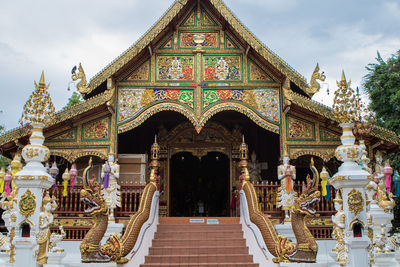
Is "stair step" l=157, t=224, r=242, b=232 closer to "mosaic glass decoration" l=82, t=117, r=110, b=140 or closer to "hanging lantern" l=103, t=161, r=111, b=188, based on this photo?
"hanging lantern" l=103, t=161, r=111, b=188

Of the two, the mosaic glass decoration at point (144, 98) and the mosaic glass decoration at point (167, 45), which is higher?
the mosaic glass decoration at point (167, 45)

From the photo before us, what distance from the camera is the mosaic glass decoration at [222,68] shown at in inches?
404

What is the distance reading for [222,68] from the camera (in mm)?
10328

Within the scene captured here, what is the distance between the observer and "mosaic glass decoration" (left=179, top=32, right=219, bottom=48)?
1049cm

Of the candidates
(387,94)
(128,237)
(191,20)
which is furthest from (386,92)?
(128,237)

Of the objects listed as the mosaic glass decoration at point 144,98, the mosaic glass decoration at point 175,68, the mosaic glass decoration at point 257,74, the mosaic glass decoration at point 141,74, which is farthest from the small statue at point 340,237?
the mosaic glass decoration at point 141,74

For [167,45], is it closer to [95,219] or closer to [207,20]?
[207,20]

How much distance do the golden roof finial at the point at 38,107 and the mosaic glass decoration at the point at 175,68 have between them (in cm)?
481

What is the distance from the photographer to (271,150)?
12625mm

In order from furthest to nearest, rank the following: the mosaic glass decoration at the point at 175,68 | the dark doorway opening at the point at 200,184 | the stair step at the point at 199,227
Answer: the dark doorway opening at the point at 200,184 < the mosaic glass decoration at the point at 175,68 < the stair step at the point at 199,227

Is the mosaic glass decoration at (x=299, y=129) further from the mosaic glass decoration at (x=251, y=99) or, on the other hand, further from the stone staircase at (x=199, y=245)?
the stone staircase at (x=199, y=245)

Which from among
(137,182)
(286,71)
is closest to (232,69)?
(286,71)

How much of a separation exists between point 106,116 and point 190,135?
3124 millimetres

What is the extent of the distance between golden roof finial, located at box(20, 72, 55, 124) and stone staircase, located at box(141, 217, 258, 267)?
119 inches
